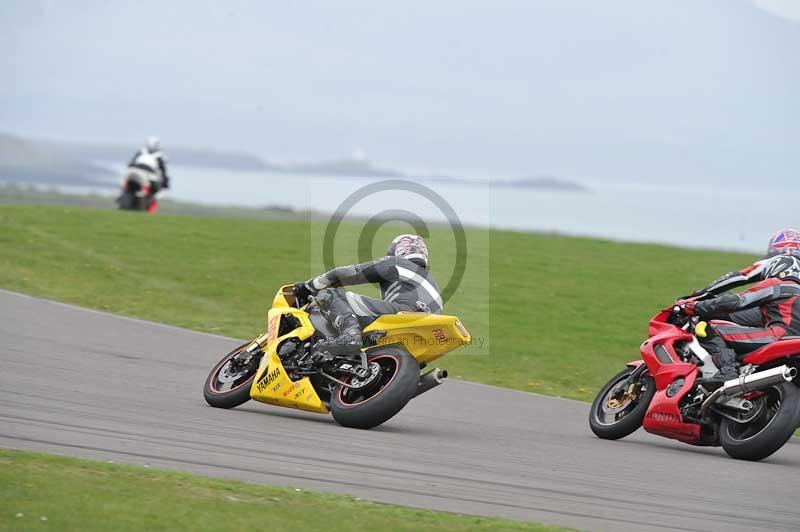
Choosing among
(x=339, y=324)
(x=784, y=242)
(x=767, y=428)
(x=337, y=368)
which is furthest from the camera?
(x=784, y=242)

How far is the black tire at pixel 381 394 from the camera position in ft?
32.9

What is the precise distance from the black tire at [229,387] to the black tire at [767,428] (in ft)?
13.3

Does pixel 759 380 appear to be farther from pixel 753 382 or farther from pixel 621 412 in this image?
pixel 621 412

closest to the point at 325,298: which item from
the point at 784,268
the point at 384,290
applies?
the point at 384,290

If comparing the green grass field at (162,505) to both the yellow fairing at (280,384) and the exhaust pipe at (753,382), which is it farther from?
the exhaust pipe at (753,382)

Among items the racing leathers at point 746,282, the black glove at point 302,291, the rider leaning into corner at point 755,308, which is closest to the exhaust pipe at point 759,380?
the rider leaning into corner at point 755,308

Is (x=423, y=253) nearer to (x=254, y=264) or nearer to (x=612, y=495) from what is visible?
(x=612, y=495)

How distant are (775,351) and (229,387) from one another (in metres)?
4.64

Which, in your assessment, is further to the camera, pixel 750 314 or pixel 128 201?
pixel 128 201

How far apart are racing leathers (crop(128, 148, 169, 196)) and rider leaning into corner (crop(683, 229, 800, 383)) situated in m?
22.7

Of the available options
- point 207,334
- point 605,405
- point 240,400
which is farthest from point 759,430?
point 207,334

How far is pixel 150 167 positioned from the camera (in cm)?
3234

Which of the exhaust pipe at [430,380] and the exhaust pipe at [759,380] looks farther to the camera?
the exhaust pipe at [430,380]

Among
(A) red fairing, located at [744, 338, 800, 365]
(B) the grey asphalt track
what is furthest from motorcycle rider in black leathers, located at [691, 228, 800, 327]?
(B) the grey asphalt track
